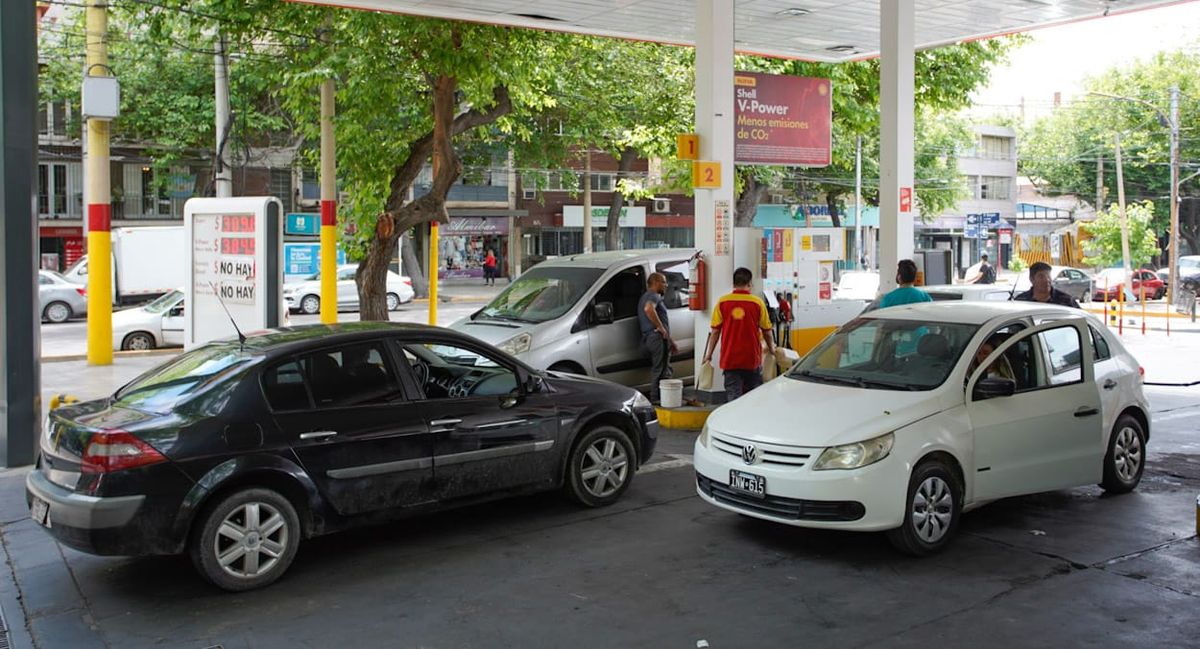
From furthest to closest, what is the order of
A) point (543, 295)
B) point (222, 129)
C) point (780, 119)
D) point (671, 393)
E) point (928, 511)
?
point (222, 129)
point (780, 119)
point (543, 295)
point (671, 393)
point (928, 511)

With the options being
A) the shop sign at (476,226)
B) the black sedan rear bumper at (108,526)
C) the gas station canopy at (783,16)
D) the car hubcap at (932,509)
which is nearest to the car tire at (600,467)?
the car hubcap at (932,509)

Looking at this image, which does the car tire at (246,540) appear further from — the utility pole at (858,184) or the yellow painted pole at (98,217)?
the utility pole at (858,184)

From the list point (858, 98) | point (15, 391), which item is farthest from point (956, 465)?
point (858, 98)

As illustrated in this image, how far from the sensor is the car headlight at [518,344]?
1130 cm

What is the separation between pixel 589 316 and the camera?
39.3 feet

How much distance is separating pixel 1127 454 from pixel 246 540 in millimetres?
6522

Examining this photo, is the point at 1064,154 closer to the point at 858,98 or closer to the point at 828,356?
the point at 858,98

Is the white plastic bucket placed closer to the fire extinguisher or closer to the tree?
the fire extinguisher

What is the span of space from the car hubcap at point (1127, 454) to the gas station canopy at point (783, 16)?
773 cm

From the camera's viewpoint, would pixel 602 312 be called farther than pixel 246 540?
Yes

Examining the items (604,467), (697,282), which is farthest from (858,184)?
(604,467)

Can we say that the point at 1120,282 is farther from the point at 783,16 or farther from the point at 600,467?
the point at 600,467

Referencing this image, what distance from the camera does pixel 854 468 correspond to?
629cm

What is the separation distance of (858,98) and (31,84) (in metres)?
17.7
